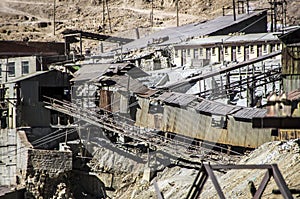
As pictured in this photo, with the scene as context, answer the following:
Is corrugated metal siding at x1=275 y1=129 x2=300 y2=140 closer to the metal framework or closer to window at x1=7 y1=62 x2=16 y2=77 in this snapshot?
the metal framework

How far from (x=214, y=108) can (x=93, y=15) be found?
52.1m

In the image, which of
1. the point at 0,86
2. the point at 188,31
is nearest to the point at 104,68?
the point at 0,86

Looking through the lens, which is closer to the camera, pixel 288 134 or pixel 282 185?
pixel 282 185

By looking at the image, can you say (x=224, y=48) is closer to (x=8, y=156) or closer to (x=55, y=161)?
(x=55, y=161)

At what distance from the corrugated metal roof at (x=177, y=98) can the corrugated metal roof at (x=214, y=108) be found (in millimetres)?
640

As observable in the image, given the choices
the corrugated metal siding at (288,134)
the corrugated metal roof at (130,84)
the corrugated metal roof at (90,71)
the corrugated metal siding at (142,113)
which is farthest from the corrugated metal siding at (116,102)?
the corrugated metal siding at (288,134)

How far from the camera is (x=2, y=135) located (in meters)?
29.6

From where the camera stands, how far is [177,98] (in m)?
25.8

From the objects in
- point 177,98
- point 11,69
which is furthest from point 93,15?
point 177,98

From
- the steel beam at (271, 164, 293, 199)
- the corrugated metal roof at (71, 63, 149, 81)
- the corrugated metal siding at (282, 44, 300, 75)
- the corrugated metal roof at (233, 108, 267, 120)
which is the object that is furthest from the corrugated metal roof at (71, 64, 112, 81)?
the steel beam at (271, 164, 293, 199)

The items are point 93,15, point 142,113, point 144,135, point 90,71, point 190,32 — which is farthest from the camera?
point 93,15

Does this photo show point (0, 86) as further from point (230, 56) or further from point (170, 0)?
point (170, 0)

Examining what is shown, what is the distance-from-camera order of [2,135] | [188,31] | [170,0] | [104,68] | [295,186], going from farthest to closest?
[170,0] < [188,31] < [104,68] < [2,135] < [295,186]

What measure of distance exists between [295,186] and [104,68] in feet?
65.5
